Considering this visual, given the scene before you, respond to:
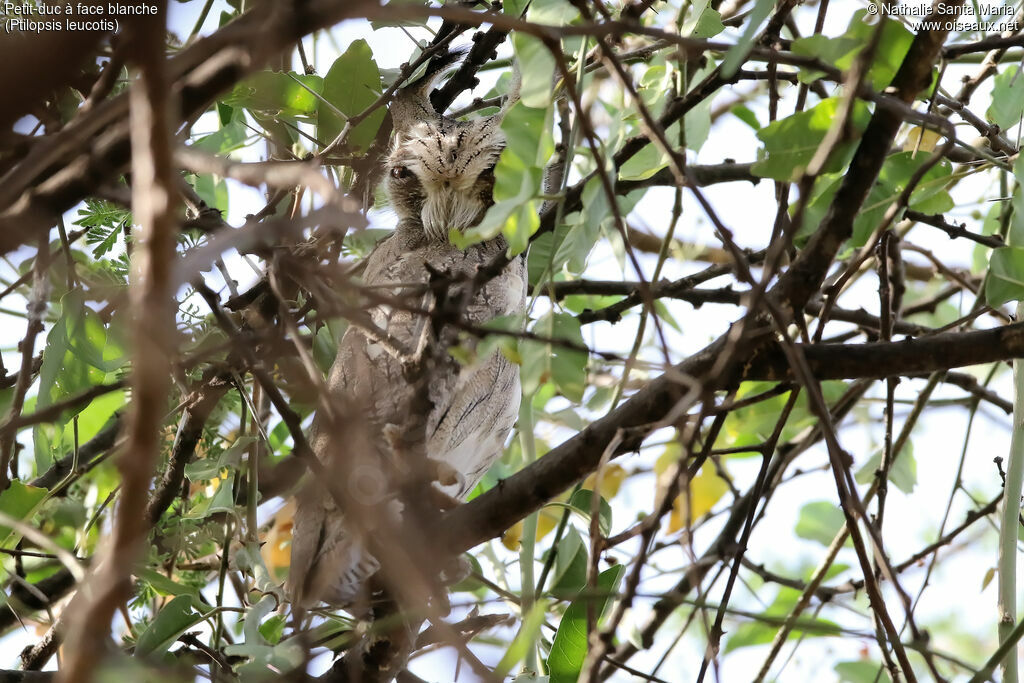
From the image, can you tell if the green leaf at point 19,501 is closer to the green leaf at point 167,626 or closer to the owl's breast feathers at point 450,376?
the green leaf at point 167,626

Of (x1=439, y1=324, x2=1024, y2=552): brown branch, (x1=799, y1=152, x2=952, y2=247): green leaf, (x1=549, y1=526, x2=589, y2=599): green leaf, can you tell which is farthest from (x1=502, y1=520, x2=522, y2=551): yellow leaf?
(x1=799, y1=152, x2=952, y2=247): green leaf

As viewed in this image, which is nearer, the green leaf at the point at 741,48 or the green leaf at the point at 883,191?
the green leaf at the point at 741,48

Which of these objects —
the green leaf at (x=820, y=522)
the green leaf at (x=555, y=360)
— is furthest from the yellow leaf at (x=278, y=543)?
the green leaf at (x=820, y=522)

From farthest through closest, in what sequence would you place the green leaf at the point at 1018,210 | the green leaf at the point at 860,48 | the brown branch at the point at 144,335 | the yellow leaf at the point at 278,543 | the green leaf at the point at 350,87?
the yellow leaf at the point at 278,543
the green leaf at the point at 350,87
the green leaf at the point at 1018,210
the green leaf at the point at 860,48
the brown branch at the point at 144,335

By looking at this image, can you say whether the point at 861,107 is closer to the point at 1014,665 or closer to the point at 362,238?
the point at 1014,665

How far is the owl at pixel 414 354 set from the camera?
1.42m

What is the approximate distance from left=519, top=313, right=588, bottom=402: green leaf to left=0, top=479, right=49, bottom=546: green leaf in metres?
0.86

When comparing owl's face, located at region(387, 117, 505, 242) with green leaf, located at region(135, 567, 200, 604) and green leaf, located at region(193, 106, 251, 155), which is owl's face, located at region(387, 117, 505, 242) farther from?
green leaf, located at region(135, 567, 200, 604)

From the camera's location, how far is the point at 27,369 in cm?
141

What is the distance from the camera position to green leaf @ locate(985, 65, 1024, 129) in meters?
1.57

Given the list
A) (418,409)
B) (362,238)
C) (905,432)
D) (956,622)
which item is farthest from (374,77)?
(956,622)

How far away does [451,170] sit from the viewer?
197 cm

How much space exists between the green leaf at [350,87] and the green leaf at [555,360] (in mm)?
536

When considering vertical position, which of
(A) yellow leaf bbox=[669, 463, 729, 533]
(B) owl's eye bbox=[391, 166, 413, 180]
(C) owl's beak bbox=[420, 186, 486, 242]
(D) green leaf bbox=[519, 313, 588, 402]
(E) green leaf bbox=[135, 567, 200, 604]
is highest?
(B) owl's eye bbox=[391, 166, 413, 180]
